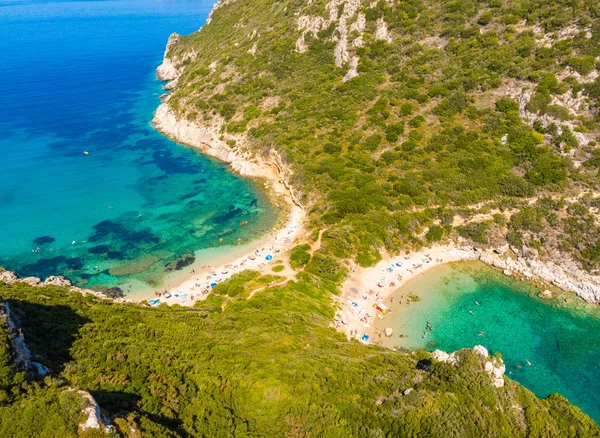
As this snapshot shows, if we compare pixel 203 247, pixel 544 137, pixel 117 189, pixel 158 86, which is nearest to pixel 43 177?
pixel 117 189

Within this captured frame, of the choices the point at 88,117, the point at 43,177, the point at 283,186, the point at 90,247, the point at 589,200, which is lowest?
the point at 589,200

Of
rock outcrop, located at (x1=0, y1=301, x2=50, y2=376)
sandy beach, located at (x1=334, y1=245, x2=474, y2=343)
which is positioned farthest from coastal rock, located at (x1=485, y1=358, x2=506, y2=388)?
rock outcrop, located at (x1=0, y1=301, x2=50, y2=376)

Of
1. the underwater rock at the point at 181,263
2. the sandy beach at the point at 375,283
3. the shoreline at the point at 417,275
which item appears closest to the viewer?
the sandy beach at the point at 375,283

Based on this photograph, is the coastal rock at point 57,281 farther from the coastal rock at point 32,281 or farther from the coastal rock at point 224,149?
the coastal rock at point 224,149

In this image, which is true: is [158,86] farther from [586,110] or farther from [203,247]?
[586,110]

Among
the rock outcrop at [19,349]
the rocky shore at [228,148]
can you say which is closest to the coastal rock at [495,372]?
the rock outcrop at [19,349]

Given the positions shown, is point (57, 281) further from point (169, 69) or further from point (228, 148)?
point (169, 69)

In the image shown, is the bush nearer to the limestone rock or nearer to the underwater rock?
the underwater rock
